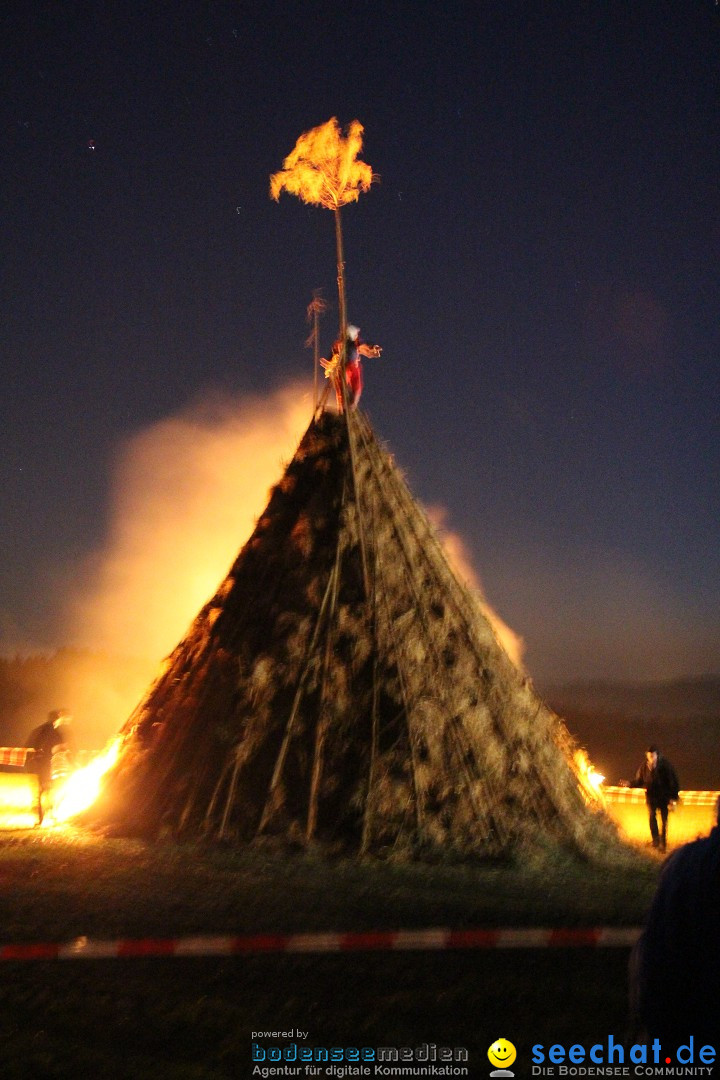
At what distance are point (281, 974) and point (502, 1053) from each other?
154cm

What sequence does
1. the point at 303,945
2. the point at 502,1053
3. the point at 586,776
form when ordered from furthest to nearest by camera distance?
the point at 586,776 → the point at 303,945 → the point at 502,1053

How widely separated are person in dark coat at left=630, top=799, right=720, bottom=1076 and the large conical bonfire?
6310 mm

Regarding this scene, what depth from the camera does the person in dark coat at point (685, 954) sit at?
6.35ft

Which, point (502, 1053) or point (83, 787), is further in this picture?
point (83, 787)

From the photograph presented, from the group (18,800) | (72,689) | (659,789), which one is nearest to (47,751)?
(18,800)

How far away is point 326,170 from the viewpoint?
10.6m

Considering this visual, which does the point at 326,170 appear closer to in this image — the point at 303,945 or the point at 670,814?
the point at 303,945

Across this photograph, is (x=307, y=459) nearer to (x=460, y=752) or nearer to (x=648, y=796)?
(x=460, y=752)

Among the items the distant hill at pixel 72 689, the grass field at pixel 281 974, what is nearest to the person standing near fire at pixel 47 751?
the grass field at pixel 281 974

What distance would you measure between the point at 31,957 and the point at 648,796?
8720mm

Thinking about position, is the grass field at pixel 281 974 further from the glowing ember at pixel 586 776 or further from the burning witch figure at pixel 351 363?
the burning witch figure at pixel 351 363

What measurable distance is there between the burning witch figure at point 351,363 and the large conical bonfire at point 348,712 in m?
0.45

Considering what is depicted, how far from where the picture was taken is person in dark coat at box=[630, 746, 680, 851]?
10.9 meters

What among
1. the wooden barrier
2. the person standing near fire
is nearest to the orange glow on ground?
the person standing near fire
